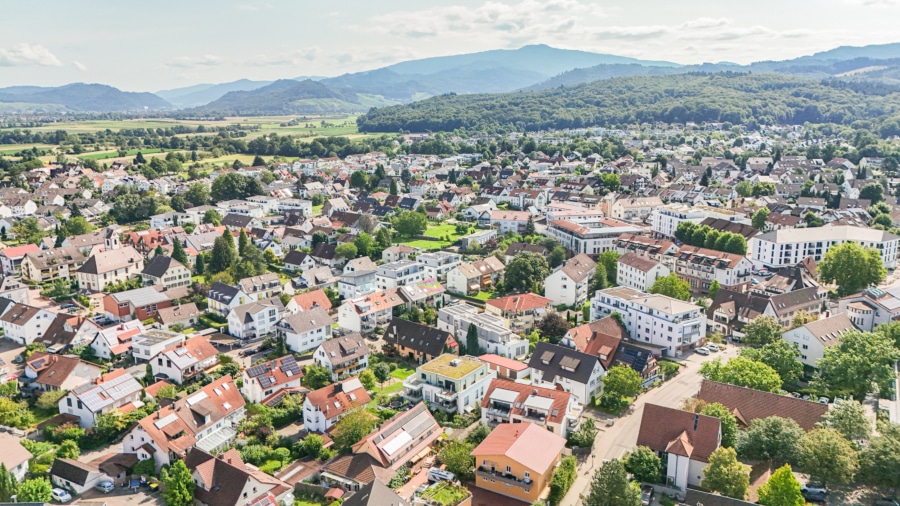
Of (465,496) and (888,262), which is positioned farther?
(888,262)

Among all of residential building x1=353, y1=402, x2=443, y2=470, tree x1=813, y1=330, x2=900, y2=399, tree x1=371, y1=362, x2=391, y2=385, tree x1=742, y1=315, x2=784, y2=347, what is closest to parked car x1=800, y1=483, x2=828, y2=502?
tree x1=813, y1=330, x2=900, y2=399

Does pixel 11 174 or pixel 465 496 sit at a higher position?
pixel 11 174

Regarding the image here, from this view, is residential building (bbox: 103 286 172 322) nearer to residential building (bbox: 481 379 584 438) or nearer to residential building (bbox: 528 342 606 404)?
residential building (bbox: 481 379 584 438)

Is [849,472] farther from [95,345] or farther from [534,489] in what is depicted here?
[95,345]

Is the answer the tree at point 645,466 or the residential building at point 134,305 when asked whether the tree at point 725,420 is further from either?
the residential building at point 134,305

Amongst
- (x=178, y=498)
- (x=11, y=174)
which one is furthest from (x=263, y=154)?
(x=178, y=498)
